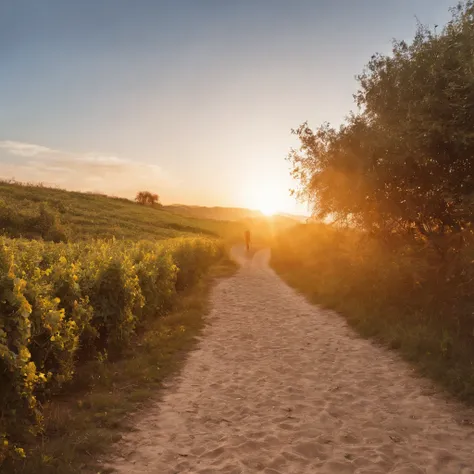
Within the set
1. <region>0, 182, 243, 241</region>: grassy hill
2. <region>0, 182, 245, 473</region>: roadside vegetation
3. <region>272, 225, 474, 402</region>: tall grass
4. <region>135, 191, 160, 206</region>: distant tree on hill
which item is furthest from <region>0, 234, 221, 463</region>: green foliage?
<region>135, 191, 160, 206</region>: distant tree on hill

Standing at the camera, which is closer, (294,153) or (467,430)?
(467,430)

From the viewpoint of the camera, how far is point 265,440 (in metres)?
6.75

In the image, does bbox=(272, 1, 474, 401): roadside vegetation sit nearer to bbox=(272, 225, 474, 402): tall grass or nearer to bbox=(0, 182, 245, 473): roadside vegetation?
bbox=(272, 225, 474, 402): tall grass

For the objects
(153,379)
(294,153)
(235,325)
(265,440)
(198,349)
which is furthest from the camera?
(294,153)

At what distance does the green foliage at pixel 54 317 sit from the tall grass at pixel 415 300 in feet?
24.5

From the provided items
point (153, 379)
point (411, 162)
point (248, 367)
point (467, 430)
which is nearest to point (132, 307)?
point (153, 379)

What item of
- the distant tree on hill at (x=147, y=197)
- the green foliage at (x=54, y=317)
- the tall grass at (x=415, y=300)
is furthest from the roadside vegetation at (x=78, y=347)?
the distant tree on hill at (x=147, y=197)

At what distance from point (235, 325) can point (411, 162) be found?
8.08 meters

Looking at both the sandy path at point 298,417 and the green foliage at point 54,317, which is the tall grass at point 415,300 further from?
the green foliage at point 54,317

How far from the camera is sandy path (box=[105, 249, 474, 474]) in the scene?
6117mm

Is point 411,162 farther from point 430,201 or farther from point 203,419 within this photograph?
point 203,419

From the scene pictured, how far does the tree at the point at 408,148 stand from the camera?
11312 mm

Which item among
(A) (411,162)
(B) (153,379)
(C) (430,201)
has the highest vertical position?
(A) (411,162)

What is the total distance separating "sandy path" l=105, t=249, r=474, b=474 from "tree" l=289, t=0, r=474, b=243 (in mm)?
4911
